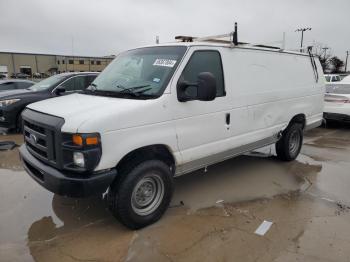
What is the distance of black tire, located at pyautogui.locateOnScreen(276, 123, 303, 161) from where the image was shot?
6.00 meters

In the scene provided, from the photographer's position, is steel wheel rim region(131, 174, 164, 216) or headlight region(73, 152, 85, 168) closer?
headlight region(73, 152, 85, 168)

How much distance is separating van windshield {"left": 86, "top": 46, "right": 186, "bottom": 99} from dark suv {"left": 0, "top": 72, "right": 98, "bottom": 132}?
13.1ft

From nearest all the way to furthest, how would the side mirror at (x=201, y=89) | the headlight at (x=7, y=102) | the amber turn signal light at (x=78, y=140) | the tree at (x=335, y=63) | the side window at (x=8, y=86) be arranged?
the amber turn signal light at (x=78, y=140), the side mirror at (x=201, y=89), the headlight at (x=7, y=102), the side window at (x=8, y=86), the tree at (x=335, y=63)

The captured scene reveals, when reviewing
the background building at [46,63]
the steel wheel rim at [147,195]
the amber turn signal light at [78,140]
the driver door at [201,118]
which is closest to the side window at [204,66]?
the driver door at [201,118]

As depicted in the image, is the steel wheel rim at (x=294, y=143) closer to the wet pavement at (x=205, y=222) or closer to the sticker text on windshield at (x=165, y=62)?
the wet pavement at (x=205, y=222)

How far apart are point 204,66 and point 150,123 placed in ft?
4.07

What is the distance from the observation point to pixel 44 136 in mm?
3357

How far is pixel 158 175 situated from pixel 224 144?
125cm

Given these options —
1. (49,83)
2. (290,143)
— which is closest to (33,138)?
(290,143)

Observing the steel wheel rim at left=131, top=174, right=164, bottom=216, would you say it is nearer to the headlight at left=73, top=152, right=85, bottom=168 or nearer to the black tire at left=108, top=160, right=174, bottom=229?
the black tire at left=108, top=160, right=174, bottom=229

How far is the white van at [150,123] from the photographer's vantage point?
3.11 metres

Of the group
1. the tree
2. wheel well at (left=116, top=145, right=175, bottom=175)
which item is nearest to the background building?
the tree

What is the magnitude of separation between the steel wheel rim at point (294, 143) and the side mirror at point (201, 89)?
315 centimetres

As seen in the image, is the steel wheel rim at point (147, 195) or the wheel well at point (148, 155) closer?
the wheel well at point (148, 155)
